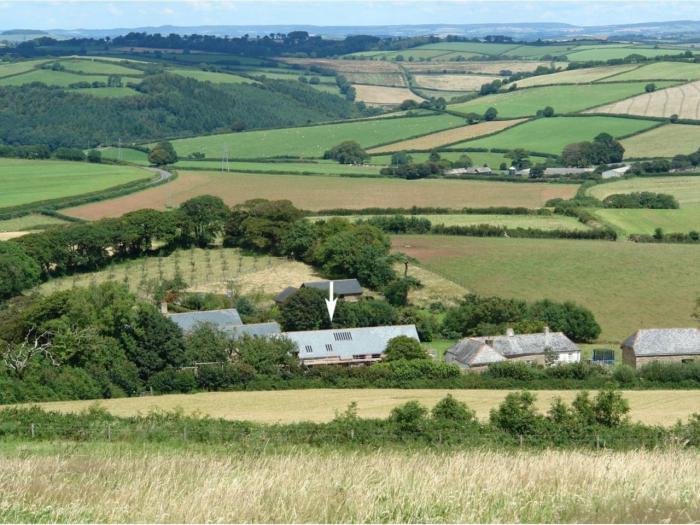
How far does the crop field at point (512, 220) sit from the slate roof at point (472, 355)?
26167 millimetres

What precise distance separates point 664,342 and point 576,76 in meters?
108

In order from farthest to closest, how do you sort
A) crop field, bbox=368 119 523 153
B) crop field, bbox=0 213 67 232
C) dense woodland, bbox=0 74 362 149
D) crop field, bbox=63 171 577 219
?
dense woodland, bbox=0 74 362 149 → crop field, bbox=368 119 523 153 → crop field, bbox=63 171 577 219 → crop field, bbox=0 213 67 232

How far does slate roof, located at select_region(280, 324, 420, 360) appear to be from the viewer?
124ft

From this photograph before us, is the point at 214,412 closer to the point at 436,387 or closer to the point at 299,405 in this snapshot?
the point at 299,405

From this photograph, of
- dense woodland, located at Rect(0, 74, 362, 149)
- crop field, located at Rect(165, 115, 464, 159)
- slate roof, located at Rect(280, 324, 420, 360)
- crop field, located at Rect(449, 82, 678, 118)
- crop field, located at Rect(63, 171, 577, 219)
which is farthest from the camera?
dense woodland, located at Rect(0, 74, 362, 149)

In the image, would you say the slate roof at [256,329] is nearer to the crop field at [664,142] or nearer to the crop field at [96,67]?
the crop field at [664,142]

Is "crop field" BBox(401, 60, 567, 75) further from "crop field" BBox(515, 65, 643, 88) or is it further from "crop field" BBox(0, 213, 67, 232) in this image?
"crop field" BBox(0, 213, 67, 232)

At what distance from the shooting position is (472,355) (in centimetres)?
3625

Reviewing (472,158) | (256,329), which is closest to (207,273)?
(256,329)

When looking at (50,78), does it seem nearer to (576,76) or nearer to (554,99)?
(554,99)

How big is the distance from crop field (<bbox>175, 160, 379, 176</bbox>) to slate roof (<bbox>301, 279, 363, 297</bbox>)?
142 feet

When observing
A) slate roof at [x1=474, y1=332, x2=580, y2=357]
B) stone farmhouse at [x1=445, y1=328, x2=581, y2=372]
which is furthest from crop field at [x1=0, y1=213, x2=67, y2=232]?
slate roof at [x1=474, y1=332, x2=580, y2=357]

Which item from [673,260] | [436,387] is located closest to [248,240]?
[673,260]

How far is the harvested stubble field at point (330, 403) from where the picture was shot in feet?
91.3
